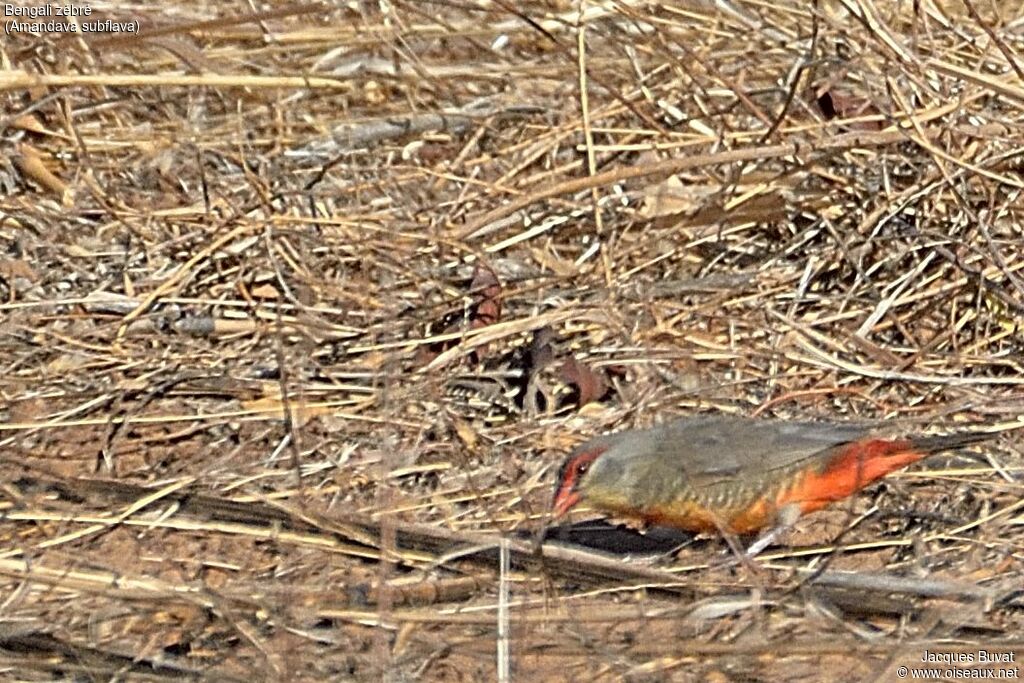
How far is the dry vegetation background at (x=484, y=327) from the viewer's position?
323 centimetres

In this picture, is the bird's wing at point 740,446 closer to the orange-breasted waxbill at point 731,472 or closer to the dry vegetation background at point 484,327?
the orange-breasted waxbill at point 731,472

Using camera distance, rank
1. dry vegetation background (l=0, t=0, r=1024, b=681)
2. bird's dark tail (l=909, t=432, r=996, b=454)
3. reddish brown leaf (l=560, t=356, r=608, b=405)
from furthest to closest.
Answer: reddish brown leaf (l=560, t=356, r=608, b=405)
bird's dark tail (l=909, t=432, r=996, b=454)
dry vegetation background (l=0, t=0, r=1024, b=681)

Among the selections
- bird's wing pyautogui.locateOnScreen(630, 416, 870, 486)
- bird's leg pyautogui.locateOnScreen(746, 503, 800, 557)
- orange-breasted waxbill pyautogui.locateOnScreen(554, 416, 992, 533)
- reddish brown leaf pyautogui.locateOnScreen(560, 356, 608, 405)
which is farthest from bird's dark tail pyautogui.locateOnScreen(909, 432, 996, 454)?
reddish brown leaf pyautogui.locateOnScreen(560, 356, 608, 405)

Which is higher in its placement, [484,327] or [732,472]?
[732,472]

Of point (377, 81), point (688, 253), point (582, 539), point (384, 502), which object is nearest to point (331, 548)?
point (582, 539)

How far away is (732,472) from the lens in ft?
11.8

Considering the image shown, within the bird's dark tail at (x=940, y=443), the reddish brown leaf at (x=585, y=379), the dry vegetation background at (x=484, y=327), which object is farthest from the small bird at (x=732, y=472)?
the reddish brown leaf at (x=585, y=379)

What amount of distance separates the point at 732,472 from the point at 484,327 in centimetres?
115

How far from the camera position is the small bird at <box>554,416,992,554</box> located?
140 inches

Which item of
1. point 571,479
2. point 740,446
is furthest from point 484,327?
point 740,446

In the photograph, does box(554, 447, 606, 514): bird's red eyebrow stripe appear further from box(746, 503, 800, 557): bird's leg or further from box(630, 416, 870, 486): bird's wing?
box(746, 503, 800, 557): bird's leg

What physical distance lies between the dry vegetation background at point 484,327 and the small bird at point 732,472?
0.38 ft

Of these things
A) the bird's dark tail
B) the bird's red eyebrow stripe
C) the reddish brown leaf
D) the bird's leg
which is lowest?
the reddish brown leaf

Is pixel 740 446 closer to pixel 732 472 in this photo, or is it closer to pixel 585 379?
pixel 732 472
